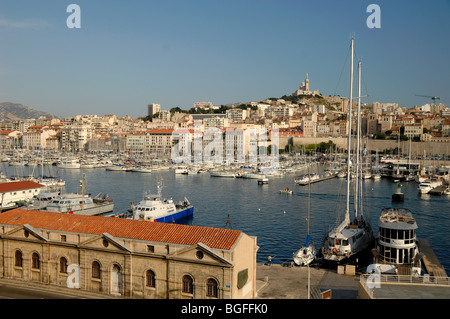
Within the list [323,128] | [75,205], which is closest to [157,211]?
[75,205]

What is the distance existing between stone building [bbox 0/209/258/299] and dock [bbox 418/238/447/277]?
26.3 feet

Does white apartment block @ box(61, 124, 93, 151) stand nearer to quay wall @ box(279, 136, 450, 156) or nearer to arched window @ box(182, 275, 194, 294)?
quay wall @ box(279, 136, 450, 156)

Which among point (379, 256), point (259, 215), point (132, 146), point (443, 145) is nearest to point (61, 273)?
point (379, 256)

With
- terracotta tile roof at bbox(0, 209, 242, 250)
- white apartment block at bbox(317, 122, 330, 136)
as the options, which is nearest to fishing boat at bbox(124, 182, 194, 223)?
terracotta tile roof at bbox(0, 209, 242, 250)

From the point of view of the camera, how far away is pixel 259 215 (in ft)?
105

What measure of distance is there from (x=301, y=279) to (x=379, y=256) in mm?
4005

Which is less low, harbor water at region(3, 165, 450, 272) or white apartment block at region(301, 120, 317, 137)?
white apartment block at region(301, 120, 317, 137)

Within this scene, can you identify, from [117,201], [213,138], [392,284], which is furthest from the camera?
[213,138]

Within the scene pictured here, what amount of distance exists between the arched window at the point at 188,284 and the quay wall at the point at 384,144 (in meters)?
62.5

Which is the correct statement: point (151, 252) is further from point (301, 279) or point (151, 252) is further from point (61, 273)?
point (301, 279)

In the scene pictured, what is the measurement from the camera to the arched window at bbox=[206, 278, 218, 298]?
1180 centimetres

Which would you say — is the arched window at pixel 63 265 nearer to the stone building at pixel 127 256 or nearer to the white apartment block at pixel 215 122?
the stone building at pixel 127 256

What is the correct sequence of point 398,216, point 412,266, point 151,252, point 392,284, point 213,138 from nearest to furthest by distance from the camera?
point 392,284, point 151,252, point 412,266, point 398,216, point 213,138

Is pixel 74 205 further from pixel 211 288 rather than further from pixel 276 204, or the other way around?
pixel 211 288
